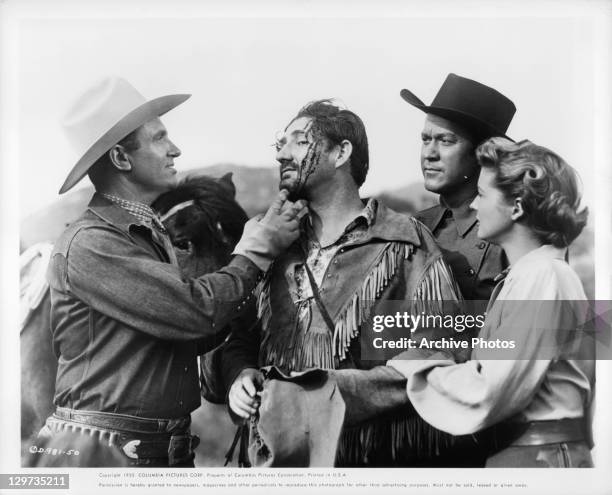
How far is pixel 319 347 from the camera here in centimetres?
351

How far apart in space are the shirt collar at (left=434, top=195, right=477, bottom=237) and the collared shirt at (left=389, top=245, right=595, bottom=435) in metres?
0.24

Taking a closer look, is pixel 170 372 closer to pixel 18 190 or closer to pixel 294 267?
pixel 294 267

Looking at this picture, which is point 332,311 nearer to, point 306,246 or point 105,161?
point 306,246

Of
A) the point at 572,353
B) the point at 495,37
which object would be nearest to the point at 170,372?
the point at 572,353

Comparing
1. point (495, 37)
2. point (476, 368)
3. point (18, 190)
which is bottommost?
point (476, 368)

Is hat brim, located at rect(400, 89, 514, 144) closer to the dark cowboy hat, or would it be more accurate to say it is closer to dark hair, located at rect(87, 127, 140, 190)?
the dark cowboy hat

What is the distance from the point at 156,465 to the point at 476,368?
132cm

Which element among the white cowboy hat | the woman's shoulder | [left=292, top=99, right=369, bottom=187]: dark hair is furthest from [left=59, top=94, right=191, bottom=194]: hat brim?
the woman's shoulder

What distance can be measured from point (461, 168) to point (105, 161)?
144 centimetres

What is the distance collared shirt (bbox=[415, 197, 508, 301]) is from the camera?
3.58 m

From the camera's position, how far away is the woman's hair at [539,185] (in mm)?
3545

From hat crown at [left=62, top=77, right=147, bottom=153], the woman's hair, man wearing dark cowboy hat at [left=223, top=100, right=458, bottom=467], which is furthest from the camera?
hat crown at [left=62, top=77, right=147, bottom=153]

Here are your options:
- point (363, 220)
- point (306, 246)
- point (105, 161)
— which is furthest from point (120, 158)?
point (363, 220)

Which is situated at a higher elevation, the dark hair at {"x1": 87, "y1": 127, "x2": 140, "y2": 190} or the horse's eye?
the dark hair at {"x1": 87, "y1": 127, "x2": 140, "y2": 190}
